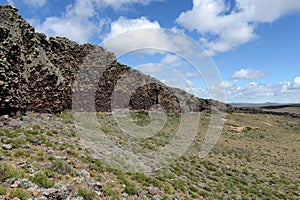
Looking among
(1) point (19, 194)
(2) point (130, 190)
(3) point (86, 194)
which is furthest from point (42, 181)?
(2) point (130, 190)

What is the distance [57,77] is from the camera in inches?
899

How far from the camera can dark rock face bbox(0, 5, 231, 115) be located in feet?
57.4

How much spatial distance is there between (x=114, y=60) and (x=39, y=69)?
18.6 metres

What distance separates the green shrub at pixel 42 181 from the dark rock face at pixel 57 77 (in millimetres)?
9075

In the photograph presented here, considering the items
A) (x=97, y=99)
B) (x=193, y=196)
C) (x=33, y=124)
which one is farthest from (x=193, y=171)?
(x=97, y=99)

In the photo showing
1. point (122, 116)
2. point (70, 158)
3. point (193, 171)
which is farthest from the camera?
point (122, 116)

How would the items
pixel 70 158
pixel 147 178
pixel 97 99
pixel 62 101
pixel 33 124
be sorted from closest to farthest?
pixel 70 158 → pixel 147 178 → pixel 33 124 → pixel 62 101 → pixel 97 99

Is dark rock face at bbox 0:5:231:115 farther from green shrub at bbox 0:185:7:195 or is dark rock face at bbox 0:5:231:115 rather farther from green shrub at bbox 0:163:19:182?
green shrub at bbox 0:185:7:195

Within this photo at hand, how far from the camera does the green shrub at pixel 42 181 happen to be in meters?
9.42

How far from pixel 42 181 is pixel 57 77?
15076 mm

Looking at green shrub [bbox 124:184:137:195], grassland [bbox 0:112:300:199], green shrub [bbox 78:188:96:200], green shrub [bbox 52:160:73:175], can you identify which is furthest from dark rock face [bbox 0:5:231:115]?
green shrub [bbox 124:184:137:195]

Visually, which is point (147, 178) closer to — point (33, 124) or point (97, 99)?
point (33, 124)

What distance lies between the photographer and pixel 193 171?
63.9ft

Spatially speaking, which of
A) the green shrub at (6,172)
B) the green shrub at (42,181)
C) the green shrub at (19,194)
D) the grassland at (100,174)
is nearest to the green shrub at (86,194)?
the grassland at (100,174)
